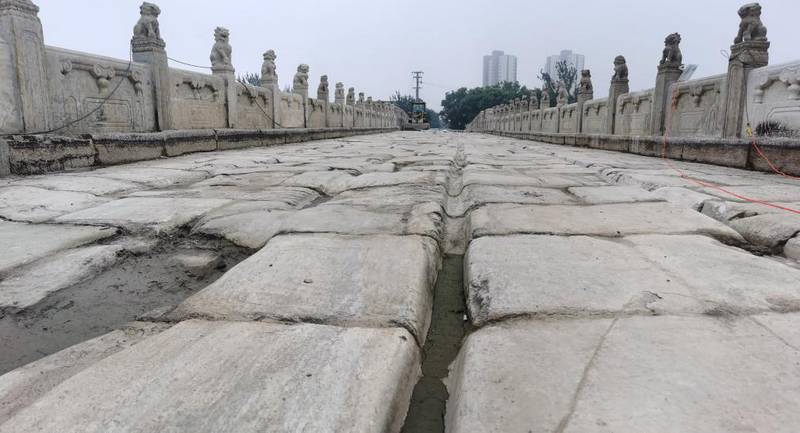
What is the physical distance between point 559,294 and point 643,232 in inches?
36.5

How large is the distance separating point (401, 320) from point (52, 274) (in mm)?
1234

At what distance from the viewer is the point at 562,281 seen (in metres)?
1.37

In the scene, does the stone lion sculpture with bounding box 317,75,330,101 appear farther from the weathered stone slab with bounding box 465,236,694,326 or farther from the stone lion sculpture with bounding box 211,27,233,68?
the weathered stone slab with bounding box 465,236,694,326

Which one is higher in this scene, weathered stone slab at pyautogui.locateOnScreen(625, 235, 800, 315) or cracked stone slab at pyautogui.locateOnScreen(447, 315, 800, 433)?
weathered stone slab at pyautogui.locateOnScreen(625, 235, 800, 315)

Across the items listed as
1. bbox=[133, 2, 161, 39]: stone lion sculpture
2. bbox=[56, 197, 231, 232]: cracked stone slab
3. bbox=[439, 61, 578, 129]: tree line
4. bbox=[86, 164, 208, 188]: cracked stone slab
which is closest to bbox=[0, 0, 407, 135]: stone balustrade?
bbox=[133, 2, 161, 39]: stone lion sculpture

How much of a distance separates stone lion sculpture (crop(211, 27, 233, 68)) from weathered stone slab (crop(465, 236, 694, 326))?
376 inches

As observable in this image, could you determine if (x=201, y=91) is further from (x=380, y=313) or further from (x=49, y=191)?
(x=380, y=313)

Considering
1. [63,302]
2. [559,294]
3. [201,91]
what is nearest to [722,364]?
[559,294]

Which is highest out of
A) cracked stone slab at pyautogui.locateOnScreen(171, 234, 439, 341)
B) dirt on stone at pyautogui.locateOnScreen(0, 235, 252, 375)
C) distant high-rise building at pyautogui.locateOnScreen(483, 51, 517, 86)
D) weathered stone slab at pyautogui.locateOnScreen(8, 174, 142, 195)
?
distant high-rise building at pyautogui.locateOnScreen(483, 51, 517, 86)

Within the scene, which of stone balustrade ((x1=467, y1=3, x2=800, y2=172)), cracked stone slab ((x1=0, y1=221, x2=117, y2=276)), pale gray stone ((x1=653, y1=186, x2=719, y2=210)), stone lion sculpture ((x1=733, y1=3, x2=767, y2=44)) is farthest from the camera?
stone lion sculpture ((x1=733, y1=3, x2=767, y2=44))

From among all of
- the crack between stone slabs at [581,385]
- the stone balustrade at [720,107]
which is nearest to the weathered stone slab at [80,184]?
the crack between stone slabs at [581,385]

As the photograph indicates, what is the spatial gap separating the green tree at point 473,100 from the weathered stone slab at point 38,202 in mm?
58823

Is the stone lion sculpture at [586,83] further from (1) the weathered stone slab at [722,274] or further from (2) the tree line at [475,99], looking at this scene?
(2) the tree line at [475,99]

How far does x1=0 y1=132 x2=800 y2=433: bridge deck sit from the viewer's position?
801 mm
